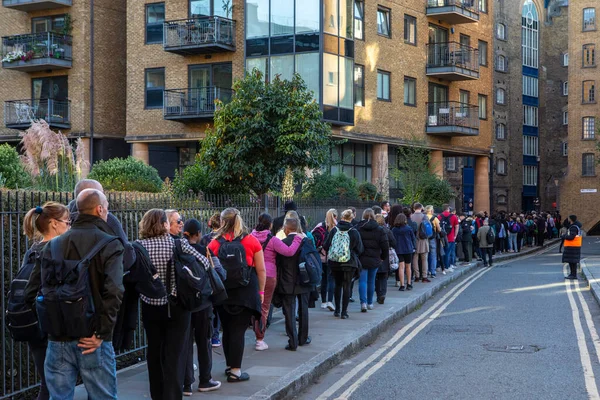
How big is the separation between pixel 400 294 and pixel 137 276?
1151 centimetres

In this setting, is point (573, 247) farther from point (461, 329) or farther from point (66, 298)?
point (66, 298)

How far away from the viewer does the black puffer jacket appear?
14320 millimetres

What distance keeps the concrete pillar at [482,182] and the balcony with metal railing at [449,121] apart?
437 cm

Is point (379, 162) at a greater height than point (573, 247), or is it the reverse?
point (379, 162)

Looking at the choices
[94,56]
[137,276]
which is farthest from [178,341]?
[94,56]

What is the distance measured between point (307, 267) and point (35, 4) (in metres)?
30.9

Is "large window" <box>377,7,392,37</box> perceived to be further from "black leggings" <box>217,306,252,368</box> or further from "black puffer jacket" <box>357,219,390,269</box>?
"black leggings" <box>217,306,252,368</box>

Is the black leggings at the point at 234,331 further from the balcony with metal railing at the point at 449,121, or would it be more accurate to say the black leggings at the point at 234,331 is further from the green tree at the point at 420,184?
the balcony with metal railing at the point at 449,121

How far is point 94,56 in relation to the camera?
3741 cm

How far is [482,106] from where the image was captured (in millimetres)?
46562

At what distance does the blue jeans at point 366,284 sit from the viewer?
1430cm

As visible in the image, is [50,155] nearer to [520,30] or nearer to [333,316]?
[333,316]

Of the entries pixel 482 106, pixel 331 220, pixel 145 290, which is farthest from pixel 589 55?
pixel 145 290

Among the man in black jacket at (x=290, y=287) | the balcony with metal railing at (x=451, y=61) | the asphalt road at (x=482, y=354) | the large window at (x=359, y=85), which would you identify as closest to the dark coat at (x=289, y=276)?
the man in black jacket at (x=290, y=287)
